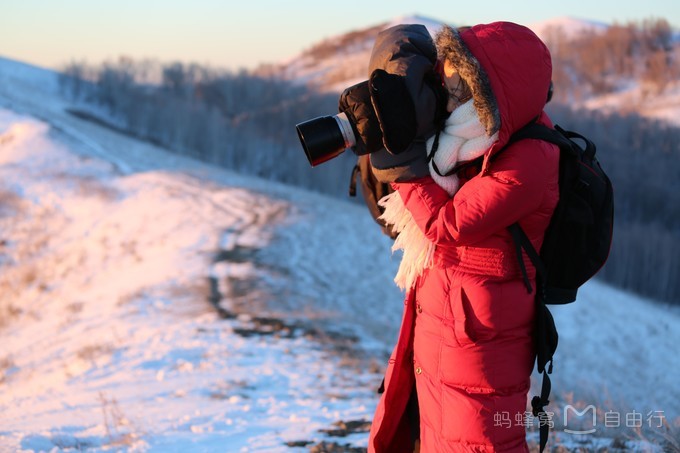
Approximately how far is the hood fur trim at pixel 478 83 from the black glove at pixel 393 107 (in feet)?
0.64

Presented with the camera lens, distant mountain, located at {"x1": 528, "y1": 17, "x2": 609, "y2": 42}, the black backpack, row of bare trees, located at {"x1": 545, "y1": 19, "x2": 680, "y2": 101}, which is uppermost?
distant mountain, located at {"x1": 528, "y1": 17, "x2": 609, "y2": 42}

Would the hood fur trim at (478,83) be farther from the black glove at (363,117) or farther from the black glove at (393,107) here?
the black glove at (363,117)

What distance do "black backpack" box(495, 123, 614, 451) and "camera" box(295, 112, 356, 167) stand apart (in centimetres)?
58

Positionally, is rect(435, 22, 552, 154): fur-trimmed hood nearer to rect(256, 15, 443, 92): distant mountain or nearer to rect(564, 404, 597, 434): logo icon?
rect(564, 404, 597, 434): logo icon

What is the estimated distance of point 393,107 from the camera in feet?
7.89

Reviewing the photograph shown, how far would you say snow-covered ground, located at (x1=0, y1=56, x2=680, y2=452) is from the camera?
5.11 meters

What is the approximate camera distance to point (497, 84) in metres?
2.37

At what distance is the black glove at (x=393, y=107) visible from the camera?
2.41m

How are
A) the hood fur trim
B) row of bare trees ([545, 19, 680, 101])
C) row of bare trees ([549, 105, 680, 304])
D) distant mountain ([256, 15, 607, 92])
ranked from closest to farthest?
the hood fur trim < row of bare trees ([549, 105, 680, 304]) < row of bare trees ([545, 19, 680, 101]) < distant mountain ([256, 15, 607, 92])

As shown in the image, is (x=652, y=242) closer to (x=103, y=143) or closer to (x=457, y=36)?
(x=103, y=143)

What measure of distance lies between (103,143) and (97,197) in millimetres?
13641

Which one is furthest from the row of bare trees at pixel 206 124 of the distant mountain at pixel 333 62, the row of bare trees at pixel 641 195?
the distant mountain at pixel 333 62

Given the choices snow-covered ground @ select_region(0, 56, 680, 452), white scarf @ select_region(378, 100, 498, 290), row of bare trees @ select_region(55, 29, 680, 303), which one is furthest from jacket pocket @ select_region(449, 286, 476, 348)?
row of bare trees @ select_region(55, 29, 680, 303)

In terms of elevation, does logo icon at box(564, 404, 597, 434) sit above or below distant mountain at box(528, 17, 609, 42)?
below
